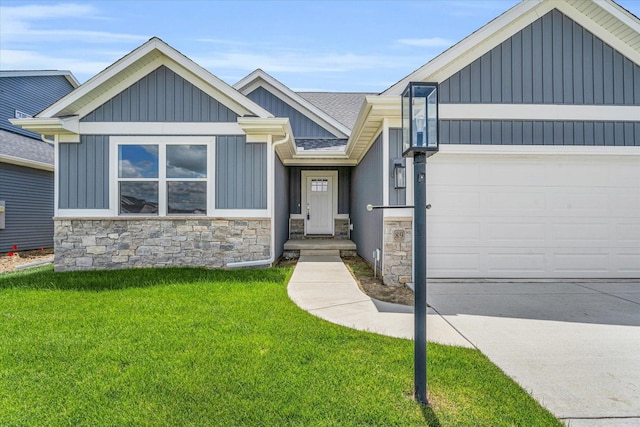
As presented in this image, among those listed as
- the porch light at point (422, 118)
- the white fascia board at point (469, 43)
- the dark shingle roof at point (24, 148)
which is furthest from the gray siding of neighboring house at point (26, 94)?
the porch light at point (422, 118)

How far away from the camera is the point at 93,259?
7559 mm

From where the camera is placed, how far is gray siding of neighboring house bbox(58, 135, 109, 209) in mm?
7535

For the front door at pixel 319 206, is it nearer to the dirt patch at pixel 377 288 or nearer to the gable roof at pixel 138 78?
the dirt patch at pixel 377 288

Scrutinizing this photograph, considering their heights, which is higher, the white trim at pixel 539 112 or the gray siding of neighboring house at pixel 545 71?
the gray siding of neighboring house at pixel 545 71

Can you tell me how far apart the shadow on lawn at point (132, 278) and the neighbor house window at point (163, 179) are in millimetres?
1282

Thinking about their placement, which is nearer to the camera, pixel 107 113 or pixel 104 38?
pixel 107 113

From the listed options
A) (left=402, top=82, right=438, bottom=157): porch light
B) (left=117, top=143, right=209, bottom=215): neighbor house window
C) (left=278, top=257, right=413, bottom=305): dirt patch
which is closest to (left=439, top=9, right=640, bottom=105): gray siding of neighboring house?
(left=278, top=257, right=413, bottom=305): dirt patch

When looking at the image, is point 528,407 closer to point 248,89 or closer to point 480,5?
point 480,5

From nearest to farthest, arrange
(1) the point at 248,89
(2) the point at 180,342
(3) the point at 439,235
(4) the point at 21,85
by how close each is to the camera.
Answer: (2) the point at 180,342, (3) the point at 439,235, (1) the point at 248,89, (4) the point at 21,85

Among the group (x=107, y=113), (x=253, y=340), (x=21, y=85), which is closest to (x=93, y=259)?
(x=107, y=113)

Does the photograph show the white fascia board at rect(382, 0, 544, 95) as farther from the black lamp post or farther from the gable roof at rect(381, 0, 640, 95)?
the black lamp post

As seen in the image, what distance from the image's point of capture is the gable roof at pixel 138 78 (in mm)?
7121

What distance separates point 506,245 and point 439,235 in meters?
1.22

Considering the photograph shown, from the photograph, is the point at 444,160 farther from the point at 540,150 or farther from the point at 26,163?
the point at 26,163
